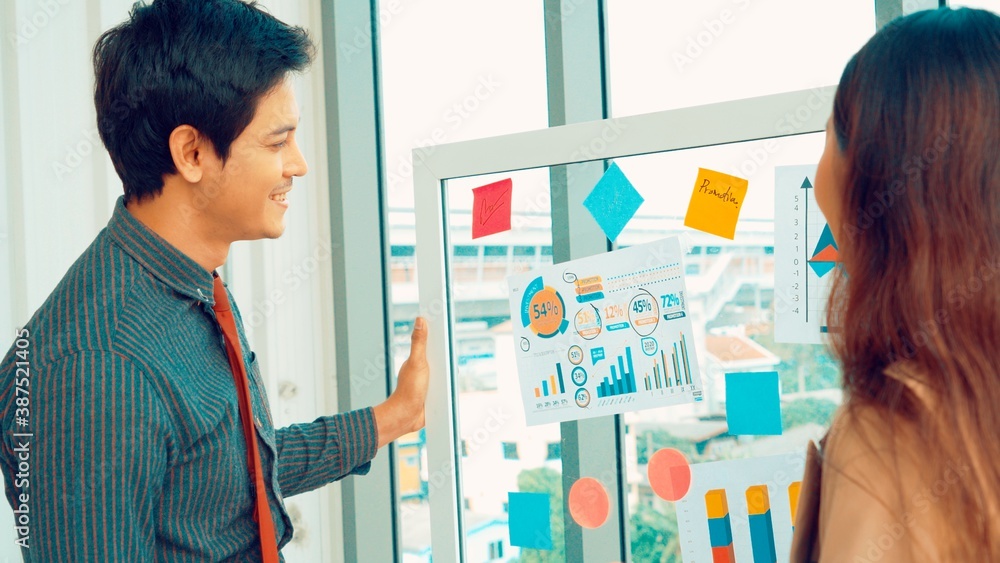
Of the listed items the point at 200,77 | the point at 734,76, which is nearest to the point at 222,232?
the point at 200,77

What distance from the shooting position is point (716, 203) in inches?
45.2

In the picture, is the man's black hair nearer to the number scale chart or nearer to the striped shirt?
the striped shirt

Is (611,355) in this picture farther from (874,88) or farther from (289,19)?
(289,19)

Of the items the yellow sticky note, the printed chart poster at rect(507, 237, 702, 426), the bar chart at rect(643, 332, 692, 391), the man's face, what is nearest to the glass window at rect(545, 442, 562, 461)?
the printed chart poster at rect(507, 237, 702, 426)

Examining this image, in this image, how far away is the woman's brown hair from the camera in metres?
0.64

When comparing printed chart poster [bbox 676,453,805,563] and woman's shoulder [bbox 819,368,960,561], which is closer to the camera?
woman's shoulder [bbox 819,368,960,561]

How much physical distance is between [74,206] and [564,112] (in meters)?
0.95

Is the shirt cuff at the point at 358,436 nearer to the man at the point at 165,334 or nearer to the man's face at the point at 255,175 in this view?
the man at the point at 165,334

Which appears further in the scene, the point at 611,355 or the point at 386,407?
the point at 386,407

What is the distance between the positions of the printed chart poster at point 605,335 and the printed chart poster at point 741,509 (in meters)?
0.12

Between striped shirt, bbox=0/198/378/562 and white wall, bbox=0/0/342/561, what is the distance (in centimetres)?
56

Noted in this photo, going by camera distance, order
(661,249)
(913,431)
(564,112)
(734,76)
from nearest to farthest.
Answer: (913,431) < (661,249) < (734,76) < (564,112)

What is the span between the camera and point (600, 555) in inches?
49.0

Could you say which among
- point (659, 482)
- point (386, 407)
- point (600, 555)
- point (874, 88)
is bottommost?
point (600, 555)
